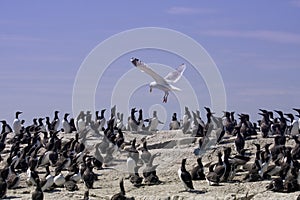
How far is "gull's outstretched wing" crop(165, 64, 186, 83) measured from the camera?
3288 centimetres

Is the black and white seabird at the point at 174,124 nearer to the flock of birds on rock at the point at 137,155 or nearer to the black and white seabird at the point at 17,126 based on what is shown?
the flock of birds on rock at the point at 137,155

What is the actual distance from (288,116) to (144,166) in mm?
9098

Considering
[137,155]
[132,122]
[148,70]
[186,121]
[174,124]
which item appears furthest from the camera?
[174,124]

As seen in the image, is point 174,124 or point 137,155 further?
point 174,124

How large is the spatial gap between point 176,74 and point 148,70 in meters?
2.46

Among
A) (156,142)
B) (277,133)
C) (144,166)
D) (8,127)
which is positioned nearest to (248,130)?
(277,133)

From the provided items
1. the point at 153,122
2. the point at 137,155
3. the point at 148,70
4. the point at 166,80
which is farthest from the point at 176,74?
the point at 137,155

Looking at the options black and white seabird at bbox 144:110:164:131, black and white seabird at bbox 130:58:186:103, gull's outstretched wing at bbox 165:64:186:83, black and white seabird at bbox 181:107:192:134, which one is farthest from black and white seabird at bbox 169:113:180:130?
gull's outstretched wing at bbox 165:64:186:83

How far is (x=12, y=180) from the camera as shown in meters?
23.6

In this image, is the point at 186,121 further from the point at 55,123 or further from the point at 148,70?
the point at 55,123

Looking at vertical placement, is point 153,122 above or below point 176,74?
below

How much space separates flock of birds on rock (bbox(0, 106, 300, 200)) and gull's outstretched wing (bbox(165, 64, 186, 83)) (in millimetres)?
1938

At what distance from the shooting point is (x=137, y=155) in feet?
85.1

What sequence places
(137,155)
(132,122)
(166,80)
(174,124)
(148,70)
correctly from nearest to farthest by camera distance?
(137,155), (148,70), (166,80), (132,122), (174,124)
